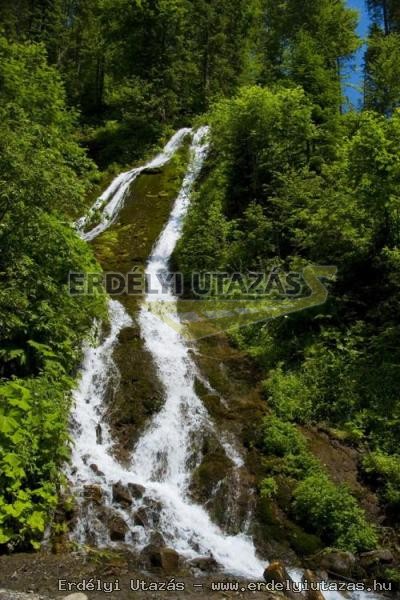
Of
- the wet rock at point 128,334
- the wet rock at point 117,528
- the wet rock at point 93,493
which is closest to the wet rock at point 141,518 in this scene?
the wet rock at point 117,528

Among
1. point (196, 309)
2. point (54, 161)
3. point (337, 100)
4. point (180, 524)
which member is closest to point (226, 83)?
point (337, 100)

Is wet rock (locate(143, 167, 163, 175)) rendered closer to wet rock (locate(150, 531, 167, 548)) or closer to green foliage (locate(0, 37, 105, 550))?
green foliage (locate(0, 37, 105, 550))

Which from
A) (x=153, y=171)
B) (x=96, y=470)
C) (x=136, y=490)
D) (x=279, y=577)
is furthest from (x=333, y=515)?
(x=153, y=171)

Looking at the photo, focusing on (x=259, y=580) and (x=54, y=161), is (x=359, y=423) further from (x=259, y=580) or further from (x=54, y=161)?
(x=54, y=161)

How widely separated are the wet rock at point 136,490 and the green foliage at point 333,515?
8.66 feet

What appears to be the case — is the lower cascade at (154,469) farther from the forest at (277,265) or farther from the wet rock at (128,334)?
the forest at (277,265)

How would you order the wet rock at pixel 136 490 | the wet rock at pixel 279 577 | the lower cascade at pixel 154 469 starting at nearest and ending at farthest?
the wet rock at pixel 279 577, the lower cascade at pixel 154 469, the wet rock at pixel 136 490

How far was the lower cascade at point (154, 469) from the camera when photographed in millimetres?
8305

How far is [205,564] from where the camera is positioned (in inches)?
310

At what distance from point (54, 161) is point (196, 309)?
617 cm

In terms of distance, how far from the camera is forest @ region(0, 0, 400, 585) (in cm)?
855

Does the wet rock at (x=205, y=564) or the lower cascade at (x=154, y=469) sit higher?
the lower cascade at (x=154, y=469)

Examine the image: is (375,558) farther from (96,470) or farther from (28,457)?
(28,457)

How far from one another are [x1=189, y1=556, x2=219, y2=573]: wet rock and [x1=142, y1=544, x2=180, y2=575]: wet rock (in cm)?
28
